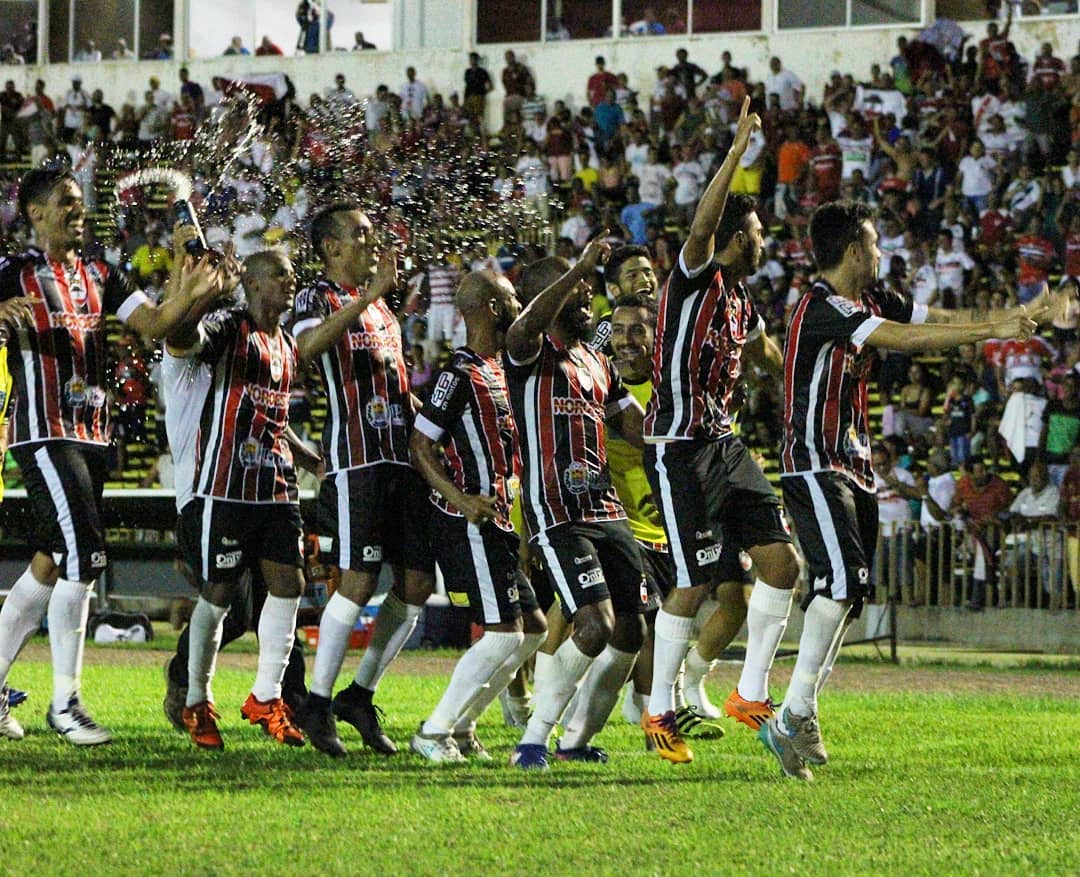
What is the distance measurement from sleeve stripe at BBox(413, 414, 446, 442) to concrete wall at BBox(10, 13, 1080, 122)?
22.3 meters

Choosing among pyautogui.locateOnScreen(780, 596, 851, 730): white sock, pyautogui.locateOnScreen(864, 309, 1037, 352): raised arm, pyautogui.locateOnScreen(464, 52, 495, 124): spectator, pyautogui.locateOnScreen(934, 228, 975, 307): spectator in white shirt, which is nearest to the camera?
pyautogui.locateOnScreen(864, 309, 1037, 352): raised arm

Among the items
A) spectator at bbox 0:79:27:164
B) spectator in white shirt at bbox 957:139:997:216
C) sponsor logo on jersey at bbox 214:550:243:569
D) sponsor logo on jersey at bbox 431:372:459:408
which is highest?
spectator at bbox 0:79:27:164

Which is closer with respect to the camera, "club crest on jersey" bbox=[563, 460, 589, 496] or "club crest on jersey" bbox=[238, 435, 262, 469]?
"club crest on jersey" bbox=[563, 460, 589, 496]

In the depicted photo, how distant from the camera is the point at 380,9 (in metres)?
33.5

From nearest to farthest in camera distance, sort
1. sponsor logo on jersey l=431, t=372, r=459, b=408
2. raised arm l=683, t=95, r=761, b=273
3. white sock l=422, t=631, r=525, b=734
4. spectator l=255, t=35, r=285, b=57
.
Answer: raised arm l=683, t=95, r=761, b=273
white sock l=422, t=631, r=525, b=734
sponsor logo on jersey l=431, t=372, r=459, b=408
spectator l=255, t=35, r=285, b=57

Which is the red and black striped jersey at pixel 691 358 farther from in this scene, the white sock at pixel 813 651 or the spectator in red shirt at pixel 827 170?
the spectator in red shirt at pixel 827 170

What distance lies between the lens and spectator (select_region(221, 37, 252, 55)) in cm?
3412

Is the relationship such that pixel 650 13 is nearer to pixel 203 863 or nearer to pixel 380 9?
pixel 380 9

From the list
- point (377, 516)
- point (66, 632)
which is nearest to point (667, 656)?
point (377, 516)

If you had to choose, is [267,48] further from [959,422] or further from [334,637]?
[334,637]

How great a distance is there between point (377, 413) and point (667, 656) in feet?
5.92

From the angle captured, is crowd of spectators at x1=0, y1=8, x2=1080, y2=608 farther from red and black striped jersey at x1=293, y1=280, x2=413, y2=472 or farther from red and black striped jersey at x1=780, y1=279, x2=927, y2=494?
red and black striped jersey at x1=780, y1=279, x2=927, y2=494

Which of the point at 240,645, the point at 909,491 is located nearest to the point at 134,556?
the point at 240,645

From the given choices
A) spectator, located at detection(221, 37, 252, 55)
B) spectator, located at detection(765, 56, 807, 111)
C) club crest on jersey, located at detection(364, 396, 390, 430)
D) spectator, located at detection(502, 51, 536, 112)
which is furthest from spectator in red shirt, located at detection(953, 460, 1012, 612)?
spectator, located at detection(221, 37, 252, 55)
